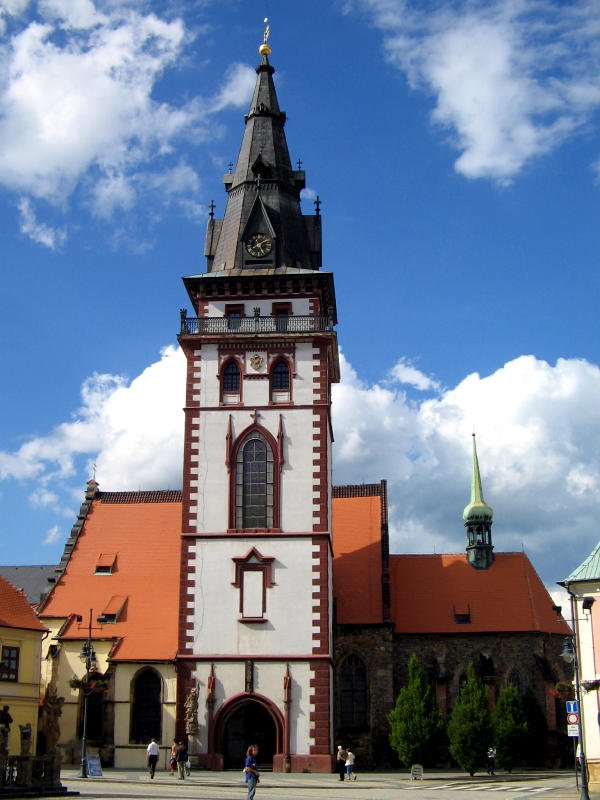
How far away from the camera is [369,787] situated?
1443 inches

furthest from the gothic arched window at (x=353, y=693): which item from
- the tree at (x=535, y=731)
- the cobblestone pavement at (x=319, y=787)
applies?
the tree at (x=535, y=731)

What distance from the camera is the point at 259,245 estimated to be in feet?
161

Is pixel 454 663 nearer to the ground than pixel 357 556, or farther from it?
nearer to the ground

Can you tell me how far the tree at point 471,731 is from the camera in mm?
45250

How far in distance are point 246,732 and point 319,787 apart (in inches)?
323

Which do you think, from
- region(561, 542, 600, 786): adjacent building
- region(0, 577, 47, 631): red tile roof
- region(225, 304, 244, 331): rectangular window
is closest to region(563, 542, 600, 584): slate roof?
region(561, 542, 600, 786): adjacent building

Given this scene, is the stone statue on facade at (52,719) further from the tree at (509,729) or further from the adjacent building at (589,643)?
the adjacent building at (589,643)

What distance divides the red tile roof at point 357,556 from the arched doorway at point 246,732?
8.31m

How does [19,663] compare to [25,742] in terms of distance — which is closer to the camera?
[25,742]

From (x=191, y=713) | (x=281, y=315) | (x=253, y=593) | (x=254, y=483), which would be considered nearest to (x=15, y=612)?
(x=191, y=713)

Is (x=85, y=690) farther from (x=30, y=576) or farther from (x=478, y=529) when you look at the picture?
(x=30, y=576)

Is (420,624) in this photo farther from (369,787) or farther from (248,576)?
(369,787)

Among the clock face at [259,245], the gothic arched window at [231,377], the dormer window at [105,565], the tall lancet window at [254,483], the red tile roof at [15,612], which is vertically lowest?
the red tile roof at [15,612]

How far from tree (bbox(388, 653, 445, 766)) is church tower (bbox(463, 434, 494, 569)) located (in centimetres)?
1239
